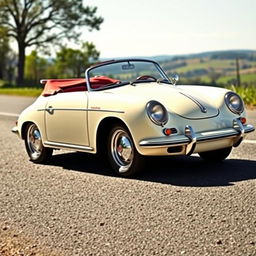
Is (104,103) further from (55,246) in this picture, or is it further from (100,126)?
(55,246)

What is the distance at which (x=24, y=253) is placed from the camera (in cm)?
386

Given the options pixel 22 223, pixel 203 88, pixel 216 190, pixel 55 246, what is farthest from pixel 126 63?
pixel 55 246

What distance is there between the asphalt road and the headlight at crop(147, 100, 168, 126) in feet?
2.00

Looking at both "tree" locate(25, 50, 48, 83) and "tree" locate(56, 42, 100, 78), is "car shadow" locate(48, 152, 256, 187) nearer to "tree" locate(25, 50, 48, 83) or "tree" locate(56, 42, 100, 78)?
"tree" locate(56, 42, 100, 78)

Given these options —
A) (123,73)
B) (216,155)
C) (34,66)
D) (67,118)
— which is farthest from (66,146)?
(34,66)

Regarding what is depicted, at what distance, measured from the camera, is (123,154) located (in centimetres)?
615

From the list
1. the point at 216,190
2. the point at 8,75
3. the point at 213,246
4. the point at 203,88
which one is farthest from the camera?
the point at 8,75

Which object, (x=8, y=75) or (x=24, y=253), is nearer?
(x=24, y=253)

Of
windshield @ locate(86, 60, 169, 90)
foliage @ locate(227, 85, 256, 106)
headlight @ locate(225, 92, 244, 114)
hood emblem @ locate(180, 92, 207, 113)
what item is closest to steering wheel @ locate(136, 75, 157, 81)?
windshield @ locate(86, 60, 169, 90)

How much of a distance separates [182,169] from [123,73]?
5.04 ft

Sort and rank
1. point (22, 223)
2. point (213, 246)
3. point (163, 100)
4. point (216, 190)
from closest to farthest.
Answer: point (213, 246), point (22, 223), point (216, 190), point (163, 100)

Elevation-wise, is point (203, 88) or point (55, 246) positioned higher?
point (203, 88)

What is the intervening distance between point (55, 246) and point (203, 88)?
340 cm

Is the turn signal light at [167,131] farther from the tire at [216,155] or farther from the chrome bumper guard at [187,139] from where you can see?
the tire at [216,155]
